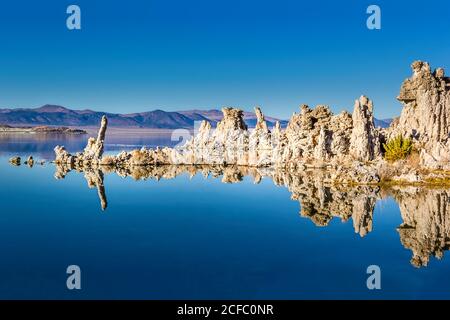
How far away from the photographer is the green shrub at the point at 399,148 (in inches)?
1781

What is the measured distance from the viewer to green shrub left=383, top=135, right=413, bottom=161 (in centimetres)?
4525

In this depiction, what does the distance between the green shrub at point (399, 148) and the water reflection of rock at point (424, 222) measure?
9651mm

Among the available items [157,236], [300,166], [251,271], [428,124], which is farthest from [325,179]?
[251,271]

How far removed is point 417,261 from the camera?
19734 mm

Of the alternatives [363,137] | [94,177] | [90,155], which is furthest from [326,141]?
[90,155]

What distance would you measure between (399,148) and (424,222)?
20.5 meters

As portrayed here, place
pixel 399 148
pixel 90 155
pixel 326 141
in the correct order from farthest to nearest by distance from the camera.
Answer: pixel 90 155 → pixel 326 141 → pixel 399 148

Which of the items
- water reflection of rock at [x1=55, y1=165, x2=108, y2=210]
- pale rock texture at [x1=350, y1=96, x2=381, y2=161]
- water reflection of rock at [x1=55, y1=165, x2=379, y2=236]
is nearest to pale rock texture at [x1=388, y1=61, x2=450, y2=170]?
pale rock texture at [x1=350, y1=96, x2=381, y2=161]

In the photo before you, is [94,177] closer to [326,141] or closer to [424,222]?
[326,141]

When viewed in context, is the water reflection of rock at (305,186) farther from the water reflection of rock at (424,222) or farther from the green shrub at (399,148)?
the green shrub at (399,148)

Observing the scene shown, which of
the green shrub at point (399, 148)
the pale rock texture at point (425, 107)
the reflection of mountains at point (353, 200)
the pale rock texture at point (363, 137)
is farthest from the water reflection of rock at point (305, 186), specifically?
the pale rock texture at point (425, 107)

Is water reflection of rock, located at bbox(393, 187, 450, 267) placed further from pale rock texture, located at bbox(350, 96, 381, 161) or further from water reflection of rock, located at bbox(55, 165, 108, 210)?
water reflection of rock, located at bbox(55, 165, 108, 210)

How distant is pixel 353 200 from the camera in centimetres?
3244
